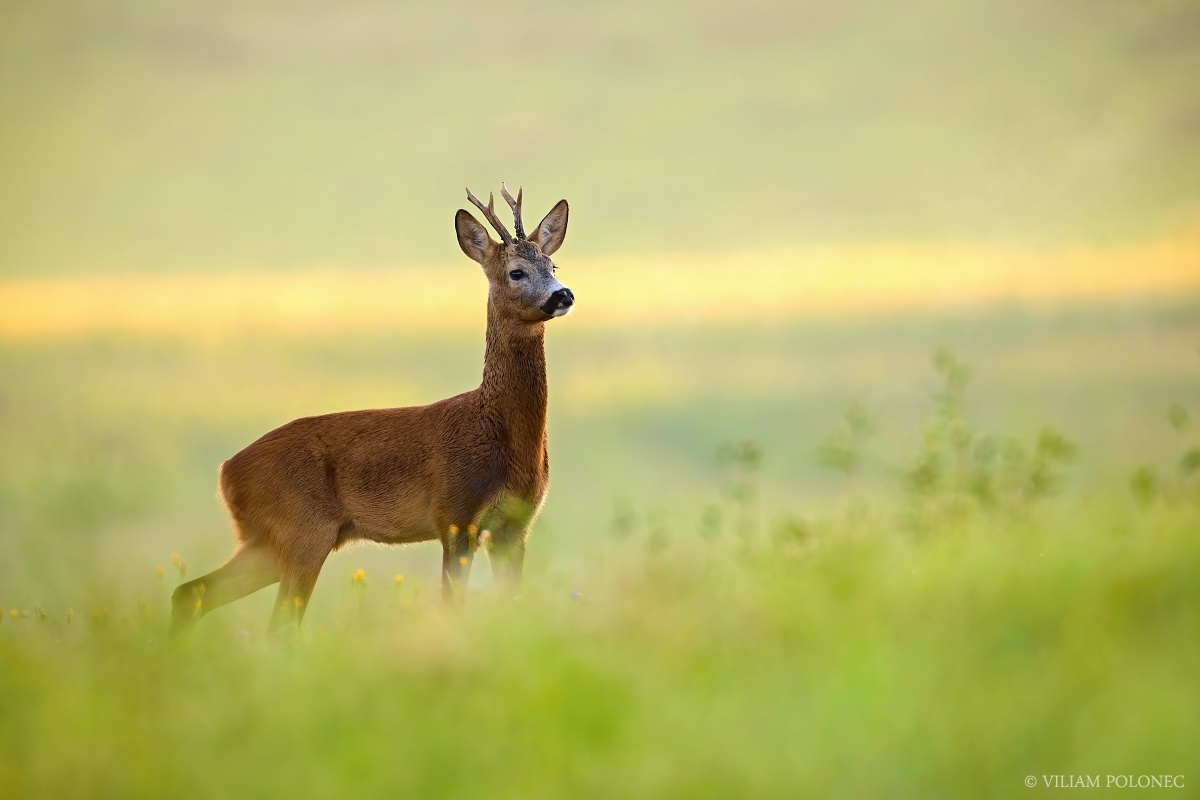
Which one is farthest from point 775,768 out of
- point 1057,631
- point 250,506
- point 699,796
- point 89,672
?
point 250,506

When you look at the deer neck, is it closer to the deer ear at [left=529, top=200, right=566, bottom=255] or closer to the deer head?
the deer head

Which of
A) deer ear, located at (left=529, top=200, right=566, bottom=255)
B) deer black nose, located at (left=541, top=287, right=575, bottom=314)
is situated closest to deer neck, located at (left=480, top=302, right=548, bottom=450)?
deer black nose, located at (left=541, top=287, right=575, bottom=314)

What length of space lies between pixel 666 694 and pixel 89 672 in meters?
2.31

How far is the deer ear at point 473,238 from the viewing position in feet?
29.0

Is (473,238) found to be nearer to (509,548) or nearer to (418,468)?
(418,468)

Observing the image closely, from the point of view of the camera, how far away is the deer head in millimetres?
8359

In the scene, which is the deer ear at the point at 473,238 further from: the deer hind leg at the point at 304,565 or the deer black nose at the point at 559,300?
the deer hind leg at the point at 304,565

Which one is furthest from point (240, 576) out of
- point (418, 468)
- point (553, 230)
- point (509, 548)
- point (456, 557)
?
point (553, 230)

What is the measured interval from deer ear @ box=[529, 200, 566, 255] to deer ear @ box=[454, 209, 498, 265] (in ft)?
1.66

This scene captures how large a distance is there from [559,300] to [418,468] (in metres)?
1.43

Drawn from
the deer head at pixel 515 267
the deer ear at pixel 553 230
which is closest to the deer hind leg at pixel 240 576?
the deer head at pixel 515 267

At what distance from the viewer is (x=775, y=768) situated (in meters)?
3.67

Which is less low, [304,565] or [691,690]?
[304,565]

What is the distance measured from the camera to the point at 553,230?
9398 mm
